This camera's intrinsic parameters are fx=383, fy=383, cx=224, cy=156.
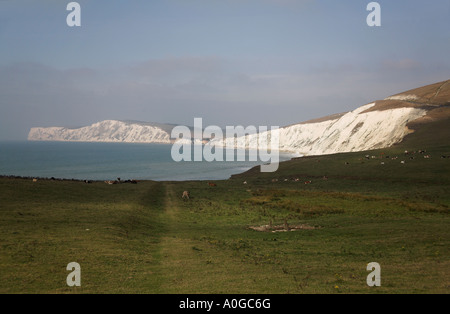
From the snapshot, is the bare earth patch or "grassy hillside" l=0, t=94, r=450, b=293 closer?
"grassy hillside" l=0, t=94, r=450, b=293

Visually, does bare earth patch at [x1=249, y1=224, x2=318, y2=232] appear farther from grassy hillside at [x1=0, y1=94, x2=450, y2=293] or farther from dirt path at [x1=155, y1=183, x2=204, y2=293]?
dirt path at [x1=155, y1=183, x2=204, y2=293]

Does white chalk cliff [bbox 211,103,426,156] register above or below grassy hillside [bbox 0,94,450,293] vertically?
above

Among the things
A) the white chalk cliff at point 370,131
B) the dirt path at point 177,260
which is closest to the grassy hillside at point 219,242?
the dirt path at point 177,260

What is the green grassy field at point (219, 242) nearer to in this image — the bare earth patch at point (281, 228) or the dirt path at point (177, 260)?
the dirt path at point (177, 260)

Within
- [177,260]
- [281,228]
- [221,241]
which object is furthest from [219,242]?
[281,228]

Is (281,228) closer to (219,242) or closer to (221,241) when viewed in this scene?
(221,241)

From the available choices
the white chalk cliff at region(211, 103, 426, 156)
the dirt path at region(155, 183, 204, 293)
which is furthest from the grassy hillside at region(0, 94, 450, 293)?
the white chalk cliff at region(211, 103, 426, 156)
